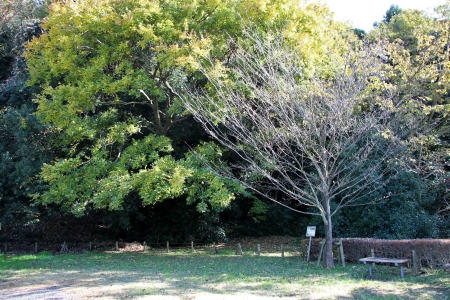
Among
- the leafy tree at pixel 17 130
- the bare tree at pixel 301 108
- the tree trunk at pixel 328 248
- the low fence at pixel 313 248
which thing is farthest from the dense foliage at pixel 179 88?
the tree trunk at pixel 328 248

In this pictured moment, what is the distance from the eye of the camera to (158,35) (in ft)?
42.3

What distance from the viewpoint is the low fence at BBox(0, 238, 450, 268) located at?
407 inches

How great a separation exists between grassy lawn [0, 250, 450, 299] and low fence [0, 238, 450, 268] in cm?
45

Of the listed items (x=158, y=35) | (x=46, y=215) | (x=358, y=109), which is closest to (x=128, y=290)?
(x=158, y=35)

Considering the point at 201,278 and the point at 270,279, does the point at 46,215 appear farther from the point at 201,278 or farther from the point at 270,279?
the point at 270,279

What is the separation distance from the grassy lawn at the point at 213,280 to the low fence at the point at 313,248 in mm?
448

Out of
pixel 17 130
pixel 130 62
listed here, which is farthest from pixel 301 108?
pixel 17 130

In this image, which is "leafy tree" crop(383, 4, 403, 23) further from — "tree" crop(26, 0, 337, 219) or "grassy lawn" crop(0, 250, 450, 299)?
"grassy lawn" crop(0, 250, 450, 299)

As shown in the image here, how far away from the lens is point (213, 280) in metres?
9.18

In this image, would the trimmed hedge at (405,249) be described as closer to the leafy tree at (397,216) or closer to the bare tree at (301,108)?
the bare tree at (301,108)

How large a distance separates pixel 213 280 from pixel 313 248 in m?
4.92

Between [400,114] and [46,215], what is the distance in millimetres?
16076

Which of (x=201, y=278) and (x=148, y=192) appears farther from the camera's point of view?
(x=148, y=192)

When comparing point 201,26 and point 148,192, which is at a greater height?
point 201,26
